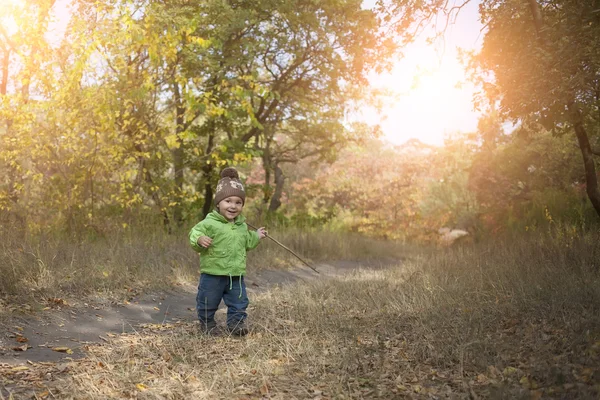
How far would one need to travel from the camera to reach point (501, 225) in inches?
520

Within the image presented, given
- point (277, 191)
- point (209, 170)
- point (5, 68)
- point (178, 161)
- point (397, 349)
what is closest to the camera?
point (397, 349)

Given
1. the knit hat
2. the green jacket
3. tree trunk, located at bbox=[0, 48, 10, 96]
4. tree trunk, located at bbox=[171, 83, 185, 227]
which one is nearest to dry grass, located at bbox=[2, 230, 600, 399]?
the green jacket

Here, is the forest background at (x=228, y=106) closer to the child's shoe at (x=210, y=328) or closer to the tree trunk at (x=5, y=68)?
the tree trunk at (x=5, y=68)

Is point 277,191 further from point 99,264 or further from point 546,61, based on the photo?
point 546,61

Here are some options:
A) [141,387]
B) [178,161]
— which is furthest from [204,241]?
[178,161]

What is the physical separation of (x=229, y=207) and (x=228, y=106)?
7.55 m

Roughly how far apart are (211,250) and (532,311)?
303cm

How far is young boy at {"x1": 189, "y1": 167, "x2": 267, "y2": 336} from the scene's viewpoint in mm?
4922

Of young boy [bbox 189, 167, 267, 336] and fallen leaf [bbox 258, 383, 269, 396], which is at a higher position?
young boy [bbox 189, 167, 267, 336]

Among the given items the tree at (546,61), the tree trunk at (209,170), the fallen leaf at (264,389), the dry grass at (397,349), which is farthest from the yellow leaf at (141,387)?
the tree trunk at (209,170)

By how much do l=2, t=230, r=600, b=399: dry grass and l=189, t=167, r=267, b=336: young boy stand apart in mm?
270

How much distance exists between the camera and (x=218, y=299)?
4.99m

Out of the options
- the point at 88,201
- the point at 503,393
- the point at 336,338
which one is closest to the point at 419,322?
the point at 336,338

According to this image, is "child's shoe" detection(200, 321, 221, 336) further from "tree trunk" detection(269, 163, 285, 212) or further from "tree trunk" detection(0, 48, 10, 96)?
"tree trunk" detection(269, 163, 285, 212)
